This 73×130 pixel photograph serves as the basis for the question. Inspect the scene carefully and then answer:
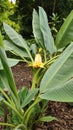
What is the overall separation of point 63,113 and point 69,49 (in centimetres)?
181

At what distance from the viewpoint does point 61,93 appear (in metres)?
2.67

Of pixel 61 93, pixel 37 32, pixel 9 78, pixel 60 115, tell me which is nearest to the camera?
pixel 61 93

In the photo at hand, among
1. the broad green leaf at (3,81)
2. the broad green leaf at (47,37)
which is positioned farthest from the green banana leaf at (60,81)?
the broad green leaf at (47,37)

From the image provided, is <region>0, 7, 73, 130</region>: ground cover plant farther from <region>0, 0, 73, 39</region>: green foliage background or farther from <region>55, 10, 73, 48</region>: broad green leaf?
<region>0, 0, 73, 39</region>: green foliage background

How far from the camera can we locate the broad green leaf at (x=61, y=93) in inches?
103

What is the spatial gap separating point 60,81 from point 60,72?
0.08m

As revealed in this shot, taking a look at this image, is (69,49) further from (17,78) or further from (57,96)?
(17,78)

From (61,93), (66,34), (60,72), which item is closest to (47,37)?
(66,34)

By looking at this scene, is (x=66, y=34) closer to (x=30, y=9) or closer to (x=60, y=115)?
(x=60, y=115)

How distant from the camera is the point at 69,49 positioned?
272 centimetres

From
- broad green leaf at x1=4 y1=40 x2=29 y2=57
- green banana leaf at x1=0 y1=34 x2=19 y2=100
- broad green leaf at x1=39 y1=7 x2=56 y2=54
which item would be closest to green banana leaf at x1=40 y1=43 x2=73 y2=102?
green banana leaf at x1=0 y1=34 x2=19 y2=100

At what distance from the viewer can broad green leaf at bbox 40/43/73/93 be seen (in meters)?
2.70

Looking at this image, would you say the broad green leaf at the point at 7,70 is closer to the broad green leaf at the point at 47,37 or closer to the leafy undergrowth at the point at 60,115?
the broad green leaf at the point at 47,37

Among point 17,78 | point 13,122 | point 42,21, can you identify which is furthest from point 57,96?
point 17,78
